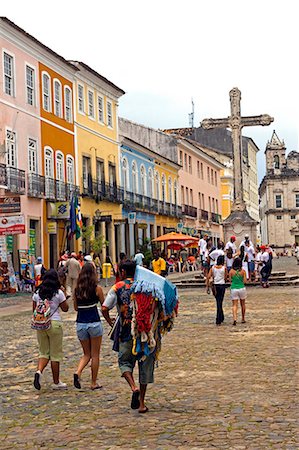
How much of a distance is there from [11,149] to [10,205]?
16.4ft

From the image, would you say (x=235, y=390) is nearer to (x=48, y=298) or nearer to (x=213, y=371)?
(x=213, y=371)

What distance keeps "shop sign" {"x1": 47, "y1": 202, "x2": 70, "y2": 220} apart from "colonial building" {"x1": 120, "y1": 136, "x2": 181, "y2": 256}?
29.6 ft

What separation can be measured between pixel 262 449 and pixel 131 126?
47.6 metres

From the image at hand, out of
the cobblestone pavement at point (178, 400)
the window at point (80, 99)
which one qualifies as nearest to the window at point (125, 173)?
the window at point (80, 99)

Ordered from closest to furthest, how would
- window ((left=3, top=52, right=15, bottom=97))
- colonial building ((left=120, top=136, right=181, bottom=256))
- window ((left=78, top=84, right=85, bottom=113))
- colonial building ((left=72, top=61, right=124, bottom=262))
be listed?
window ((left=3, top=52, right=15, bottom=97)) → colonial building ((left=72, top=61, right=124, bottom=262)) → window ((left=78, top=84, right=85, bottom=113)) → colonial building ((left=120, top=136, right=181, bottom=256))

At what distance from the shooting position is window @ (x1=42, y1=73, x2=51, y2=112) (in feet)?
108

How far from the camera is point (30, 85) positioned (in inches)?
1244

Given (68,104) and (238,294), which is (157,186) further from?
(238,294)

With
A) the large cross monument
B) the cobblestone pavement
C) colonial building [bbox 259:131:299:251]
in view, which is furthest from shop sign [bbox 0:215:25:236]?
colonial building [bbox 259:131:299:251]

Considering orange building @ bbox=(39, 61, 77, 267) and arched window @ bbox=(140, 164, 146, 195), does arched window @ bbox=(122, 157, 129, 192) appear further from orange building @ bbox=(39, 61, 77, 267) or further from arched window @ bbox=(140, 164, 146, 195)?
orange building @ bbox=(39, 61, 77, 267)

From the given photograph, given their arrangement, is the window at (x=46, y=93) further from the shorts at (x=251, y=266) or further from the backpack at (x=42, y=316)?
the backpack at (x=42, y=316)

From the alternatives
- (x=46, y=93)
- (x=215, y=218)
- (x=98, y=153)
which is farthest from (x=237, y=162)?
(x=215, y=218)

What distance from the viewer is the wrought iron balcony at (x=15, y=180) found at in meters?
28.2

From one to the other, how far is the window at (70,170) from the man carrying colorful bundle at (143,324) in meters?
27.6
